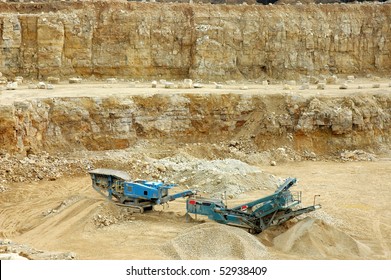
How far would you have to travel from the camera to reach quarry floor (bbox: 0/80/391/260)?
1268cm

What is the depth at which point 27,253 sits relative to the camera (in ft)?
38.4

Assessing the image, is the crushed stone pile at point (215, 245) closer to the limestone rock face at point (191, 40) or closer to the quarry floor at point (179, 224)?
the quarry floor at point (179, 224)

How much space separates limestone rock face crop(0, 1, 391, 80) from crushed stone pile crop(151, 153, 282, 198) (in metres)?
12.7

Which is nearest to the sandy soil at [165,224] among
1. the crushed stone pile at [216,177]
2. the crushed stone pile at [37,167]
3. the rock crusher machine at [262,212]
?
the rock crusher machine at [262,212]

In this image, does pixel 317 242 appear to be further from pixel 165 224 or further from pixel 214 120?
pixel 214 120

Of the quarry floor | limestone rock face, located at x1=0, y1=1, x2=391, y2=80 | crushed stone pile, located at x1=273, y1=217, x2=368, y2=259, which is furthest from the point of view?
limestone rock face, located at x1=0, y1=1, x2=391, y2=80

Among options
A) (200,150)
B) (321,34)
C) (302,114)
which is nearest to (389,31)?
(321,34)

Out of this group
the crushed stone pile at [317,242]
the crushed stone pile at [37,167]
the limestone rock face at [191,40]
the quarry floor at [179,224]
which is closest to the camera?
the crushed stone pile at [317,242]

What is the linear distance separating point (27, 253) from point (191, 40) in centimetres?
2226

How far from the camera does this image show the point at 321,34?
109 feet

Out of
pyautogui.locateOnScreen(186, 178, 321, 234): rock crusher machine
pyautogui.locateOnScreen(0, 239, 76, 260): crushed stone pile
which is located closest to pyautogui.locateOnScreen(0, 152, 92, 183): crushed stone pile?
pyautogui.locateOnScreen(0, 239, 76, 260): crushed stone pile

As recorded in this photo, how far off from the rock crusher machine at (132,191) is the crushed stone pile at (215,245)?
5.99 ft

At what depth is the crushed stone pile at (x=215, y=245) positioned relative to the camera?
12172 mm

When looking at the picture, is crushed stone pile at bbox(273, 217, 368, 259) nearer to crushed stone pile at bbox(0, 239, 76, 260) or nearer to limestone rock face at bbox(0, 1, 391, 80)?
crushed stone pile at bbox(0, 239, 76, 260)
